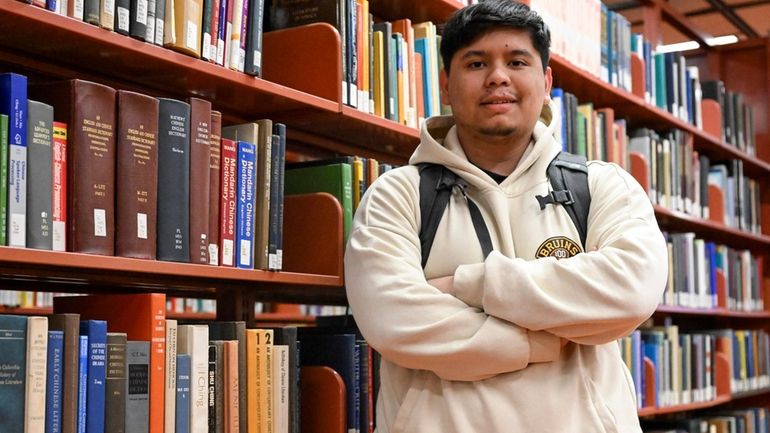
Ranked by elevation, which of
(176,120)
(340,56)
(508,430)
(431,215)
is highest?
(340,56)

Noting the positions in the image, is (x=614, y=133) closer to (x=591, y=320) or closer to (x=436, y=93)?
(x=436, y=93)

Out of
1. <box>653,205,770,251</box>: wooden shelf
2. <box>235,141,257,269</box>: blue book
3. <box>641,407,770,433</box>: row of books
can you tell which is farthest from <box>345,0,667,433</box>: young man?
<box>641,407,770,433</box>: row of books

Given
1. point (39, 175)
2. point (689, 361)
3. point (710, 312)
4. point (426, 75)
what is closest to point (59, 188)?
point (39, 175)

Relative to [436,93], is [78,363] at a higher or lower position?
lower

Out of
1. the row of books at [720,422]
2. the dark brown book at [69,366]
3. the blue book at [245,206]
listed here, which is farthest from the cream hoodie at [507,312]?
the row of books at [720,422]

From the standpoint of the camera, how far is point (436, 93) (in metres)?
2.40

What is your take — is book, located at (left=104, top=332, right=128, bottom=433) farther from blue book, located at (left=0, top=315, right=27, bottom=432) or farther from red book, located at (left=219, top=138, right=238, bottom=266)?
red book, located at (left=219, top=138, right=238, bottom=266)

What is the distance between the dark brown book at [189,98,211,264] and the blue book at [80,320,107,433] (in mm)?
246

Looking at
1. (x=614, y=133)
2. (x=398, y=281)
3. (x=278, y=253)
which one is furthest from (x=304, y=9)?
(x=614, y=133)

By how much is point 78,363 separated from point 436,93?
1.26 metres

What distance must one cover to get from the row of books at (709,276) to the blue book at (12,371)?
2570 millimetres

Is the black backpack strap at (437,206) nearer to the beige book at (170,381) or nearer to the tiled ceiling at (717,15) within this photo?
the beige book at (170,381)

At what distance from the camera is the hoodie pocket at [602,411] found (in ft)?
4.99

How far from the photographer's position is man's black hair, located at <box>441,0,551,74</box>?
1.73m
